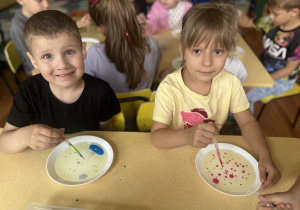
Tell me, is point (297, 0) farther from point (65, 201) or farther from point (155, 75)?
point (65, 201)

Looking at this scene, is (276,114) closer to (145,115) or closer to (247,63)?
(247,63)

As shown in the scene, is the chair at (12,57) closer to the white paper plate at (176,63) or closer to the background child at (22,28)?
the background child at (22,28)

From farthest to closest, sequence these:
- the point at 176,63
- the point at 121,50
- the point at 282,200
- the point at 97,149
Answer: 1. the point at 176,63
2. the point at 121,50
3. the point at 97,149
4. the point at 282,200

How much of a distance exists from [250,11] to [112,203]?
4.84m

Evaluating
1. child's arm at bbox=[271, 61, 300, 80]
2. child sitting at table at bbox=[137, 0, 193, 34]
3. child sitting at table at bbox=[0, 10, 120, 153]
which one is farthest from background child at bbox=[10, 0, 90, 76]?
child's arm at bbox=[271, 61, 300, 80]

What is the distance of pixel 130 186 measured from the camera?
74 centimetres

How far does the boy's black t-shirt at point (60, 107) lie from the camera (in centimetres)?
96

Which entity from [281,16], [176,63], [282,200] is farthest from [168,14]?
[282,200]

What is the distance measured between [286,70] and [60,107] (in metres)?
1.63

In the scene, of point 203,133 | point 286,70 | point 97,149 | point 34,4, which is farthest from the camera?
point 34,4

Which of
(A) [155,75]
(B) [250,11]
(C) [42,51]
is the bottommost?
(B) [250,11]

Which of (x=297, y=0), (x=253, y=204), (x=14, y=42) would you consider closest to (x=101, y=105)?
(x=253, y=204)

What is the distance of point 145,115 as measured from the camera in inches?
44.9

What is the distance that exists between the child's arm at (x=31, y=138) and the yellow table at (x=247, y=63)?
2.94 feet
